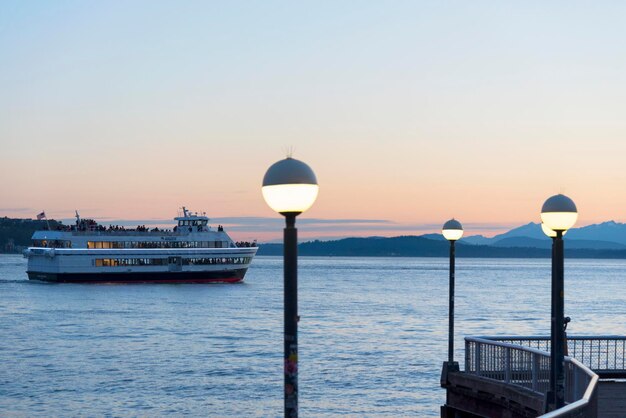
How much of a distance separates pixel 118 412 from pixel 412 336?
110ft

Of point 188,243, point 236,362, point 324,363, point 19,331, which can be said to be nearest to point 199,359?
point 236,362

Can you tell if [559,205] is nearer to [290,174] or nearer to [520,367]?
[290,174]

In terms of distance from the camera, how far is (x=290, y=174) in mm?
7891

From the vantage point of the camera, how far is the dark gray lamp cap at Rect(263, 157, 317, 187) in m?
7.88

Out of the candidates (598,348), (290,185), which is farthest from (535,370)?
(290,185)

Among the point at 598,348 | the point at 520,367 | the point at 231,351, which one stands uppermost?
the point at 520,367

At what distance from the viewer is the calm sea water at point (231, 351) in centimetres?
Result: 3578

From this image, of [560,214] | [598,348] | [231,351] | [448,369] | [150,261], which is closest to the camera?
[560,214]

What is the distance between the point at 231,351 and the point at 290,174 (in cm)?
4771

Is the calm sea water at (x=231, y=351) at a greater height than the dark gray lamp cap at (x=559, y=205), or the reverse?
the dark gray lamp cap at (x=559, y=205)

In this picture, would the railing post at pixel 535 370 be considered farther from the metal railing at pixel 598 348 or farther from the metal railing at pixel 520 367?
the metal railing at pixel 598 348

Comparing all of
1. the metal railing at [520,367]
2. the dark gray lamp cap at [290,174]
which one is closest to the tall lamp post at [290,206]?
the dark gray lamp cap at [290,174]

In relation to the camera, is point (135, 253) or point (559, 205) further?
point (135, 253)

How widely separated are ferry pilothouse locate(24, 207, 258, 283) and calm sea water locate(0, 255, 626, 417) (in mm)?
12673
